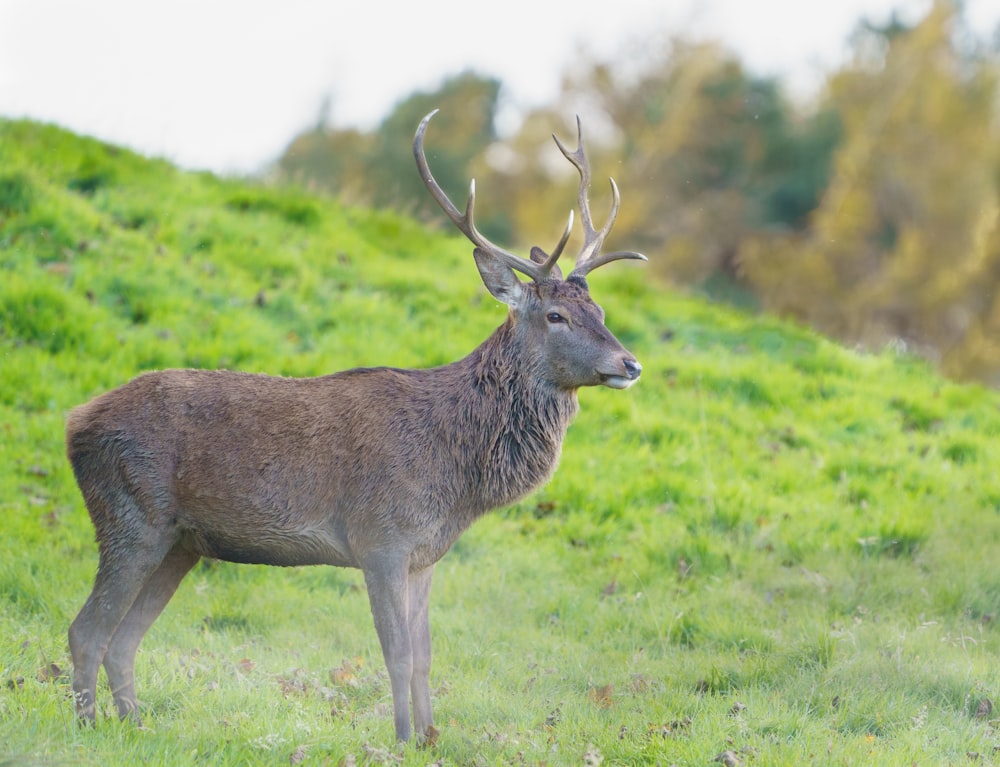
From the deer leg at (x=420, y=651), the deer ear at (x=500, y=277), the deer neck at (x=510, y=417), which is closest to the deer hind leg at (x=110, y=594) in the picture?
the deer leg at (x=420, y=651)

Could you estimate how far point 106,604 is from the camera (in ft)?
18.1

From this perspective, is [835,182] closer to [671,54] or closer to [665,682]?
[671,54]

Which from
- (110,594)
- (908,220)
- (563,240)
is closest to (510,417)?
(563,240)

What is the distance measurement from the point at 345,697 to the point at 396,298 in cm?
684

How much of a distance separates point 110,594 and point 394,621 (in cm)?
134

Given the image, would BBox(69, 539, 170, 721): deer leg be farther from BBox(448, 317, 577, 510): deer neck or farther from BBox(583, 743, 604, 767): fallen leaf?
BBox(583, 743, 604, 767): fallen leaf

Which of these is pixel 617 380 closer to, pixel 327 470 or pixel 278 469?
pixel 327 470

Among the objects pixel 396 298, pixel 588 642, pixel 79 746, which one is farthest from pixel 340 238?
pixel 79 746

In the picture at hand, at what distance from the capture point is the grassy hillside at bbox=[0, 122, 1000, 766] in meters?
5.54

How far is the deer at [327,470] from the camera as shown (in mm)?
5527

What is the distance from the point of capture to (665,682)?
21.0ft

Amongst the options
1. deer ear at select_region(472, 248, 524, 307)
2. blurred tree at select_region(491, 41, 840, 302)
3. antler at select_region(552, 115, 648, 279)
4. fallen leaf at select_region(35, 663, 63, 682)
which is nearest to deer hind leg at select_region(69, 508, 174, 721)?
fallen leaf at select_region(35, 663, 63, 682)

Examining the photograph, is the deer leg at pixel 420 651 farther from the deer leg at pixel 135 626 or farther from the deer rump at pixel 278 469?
the deer leg at pixel 135 626

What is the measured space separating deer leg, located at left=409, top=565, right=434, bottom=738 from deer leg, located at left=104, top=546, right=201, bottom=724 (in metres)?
1.16
